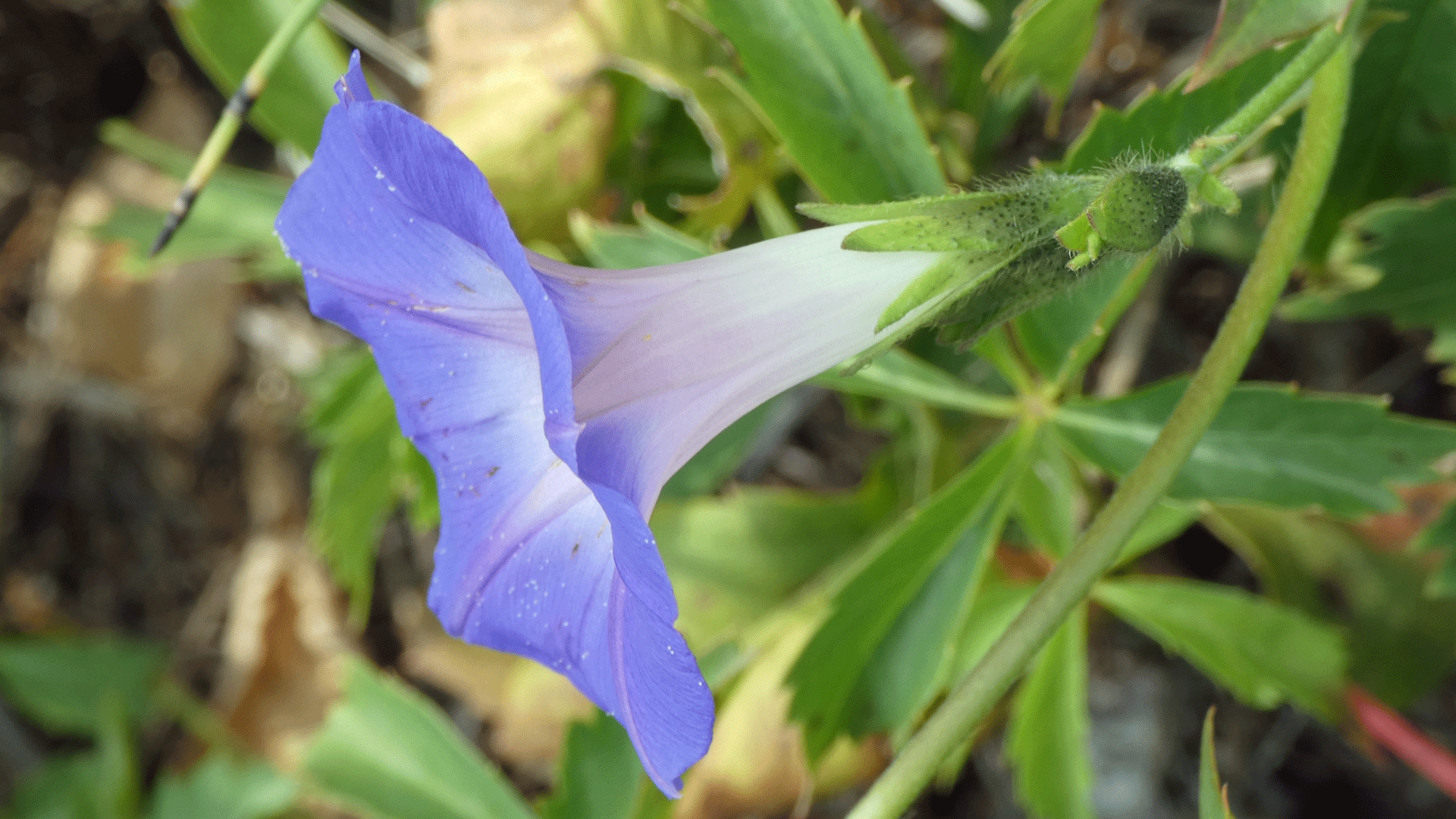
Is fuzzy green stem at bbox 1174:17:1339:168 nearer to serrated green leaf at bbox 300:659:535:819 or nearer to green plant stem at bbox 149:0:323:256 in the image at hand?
green plant stem at bbox 149:0:323:256

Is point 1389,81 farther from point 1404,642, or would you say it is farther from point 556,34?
point 556,34

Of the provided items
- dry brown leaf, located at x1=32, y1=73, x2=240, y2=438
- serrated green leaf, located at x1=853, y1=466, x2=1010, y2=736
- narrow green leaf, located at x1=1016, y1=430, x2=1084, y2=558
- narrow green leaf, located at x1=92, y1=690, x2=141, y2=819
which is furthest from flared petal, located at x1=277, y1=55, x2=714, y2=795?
dry brown leaf, located at x1=32, y1=73, x2=240, y2=438

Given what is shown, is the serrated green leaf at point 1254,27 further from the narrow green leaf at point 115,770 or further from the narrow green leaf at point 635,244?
the narrow green leaf at point 115,770

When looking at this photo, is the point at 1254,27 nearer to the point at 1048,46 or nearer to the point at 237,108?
the point at 1048,46

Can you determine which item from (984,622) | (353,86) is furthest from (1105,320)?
(353,86)

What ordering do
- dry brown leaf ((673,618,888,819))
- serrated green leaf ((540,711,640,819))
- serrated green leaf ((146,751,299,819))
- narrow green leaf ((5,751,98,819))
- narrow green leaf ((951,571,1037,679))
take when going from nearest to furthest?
1. serrated green leaf ((540,711,640,819))
2. narrow green leaf ((951,571,1037,679))
3. dry brown leaf ((673,618,888,819))
4. serrated green leaf ((146,751,299,819))
5. narrow green leaf ((5,751,98,819))
